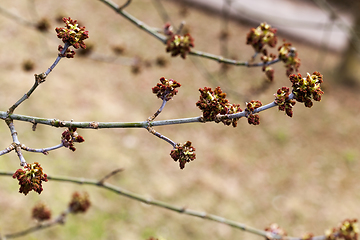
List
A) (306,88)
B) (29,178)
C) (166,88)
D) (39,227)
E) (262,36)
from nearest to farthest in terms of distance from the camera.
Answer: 1. (29,178)
2. (306,88)
3. (166,88)
4. (262,36)
5. (39,227)

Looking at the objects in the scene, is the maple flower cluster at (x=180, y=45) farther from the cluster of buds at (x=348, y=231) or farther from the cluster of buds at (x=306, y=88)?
the cluster of buds at (x=348, y=231)

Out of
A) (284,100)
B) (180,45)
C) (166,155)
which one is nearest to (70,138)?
(284,100)

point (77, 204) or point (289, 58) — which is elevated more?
point (289, 58)

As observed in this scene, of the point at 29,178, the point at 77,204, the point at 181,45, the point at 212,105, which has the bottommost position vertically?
the point at 29,178

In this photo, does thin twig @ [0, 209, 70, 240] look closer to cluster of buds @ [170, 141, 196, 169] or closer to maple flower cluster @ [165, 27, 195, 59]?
maple flower cluster @ [165, 27, 195, 59]

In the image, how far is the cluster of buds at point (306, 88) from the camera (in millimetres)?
1290

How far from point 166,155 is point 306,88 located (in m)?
6.22

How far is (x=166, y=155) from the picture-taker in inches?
291

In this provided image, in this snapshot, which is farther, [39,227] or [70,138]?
[39,227]

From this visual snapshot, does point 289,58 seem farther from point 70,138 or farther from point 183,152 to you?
point 70,138

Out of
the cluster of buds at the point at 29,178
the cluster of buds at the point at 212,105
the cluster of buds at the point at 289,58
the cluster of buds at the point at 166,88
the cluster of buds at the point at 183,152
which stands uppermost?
the cluster of buds at the point at 289,58

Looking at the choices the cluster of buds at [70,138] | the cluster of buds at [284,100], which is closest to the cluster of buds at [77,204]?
the cluster of buds at [70,138]

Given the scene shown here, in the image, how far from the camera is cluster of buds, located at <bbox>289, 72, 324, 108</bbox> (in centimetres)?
129

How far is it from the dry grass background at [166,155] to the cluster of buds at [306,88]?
4156mm
